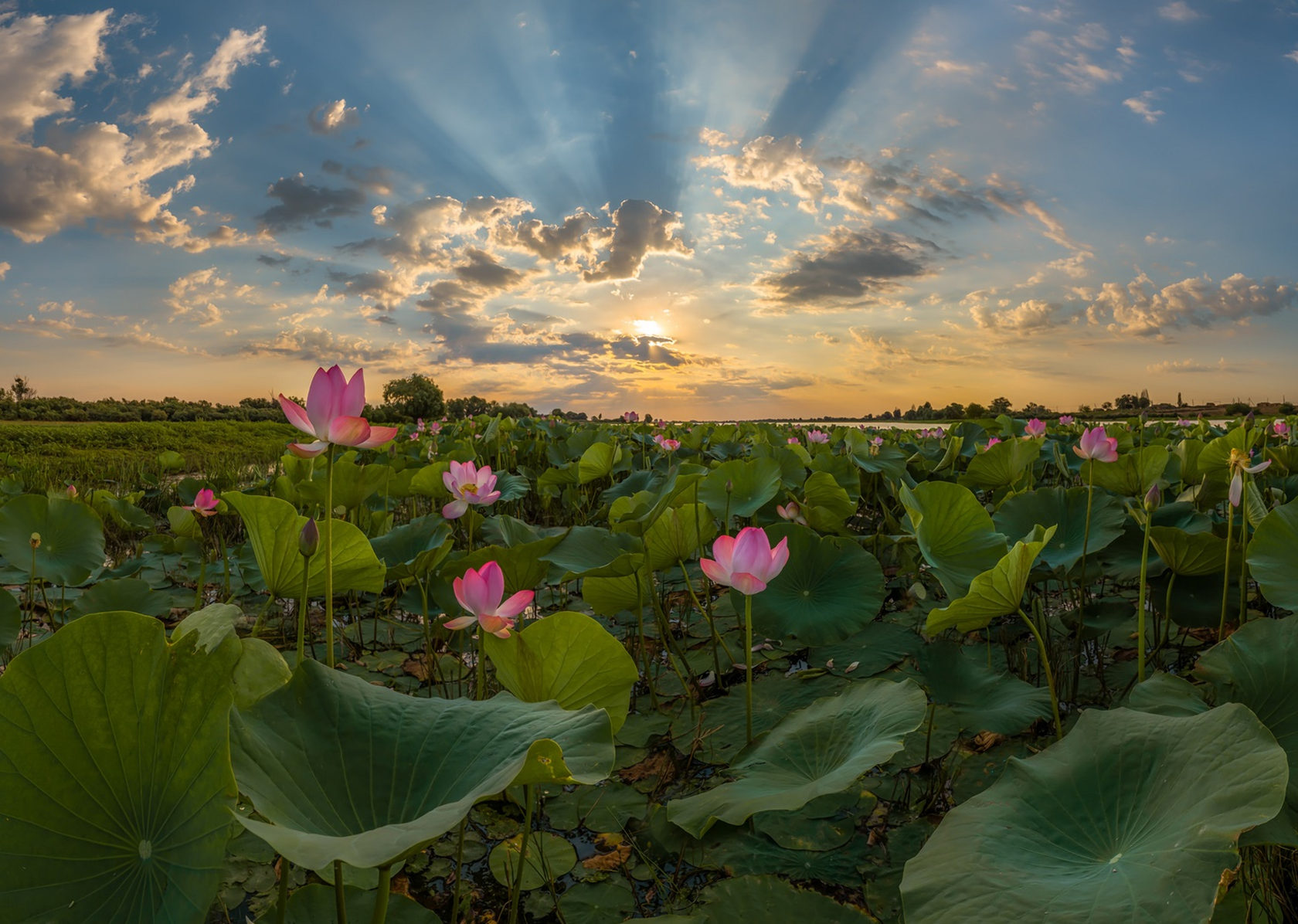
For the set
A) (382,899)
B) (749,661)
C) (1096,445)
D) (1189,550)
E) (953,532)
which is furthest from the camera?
(1096,445)

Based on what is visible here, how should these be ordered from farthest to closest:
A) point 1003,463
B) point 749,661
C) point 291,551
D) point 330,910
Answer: point 1003,463 < point 291,551 < point 749,661 < point 330,910

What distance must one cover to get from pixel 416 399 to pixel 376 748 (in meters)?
22.6

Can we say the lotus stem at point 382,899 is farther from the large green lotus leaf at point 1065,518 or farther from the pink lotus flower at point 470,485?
the large green lotus leaf at point 1065,518

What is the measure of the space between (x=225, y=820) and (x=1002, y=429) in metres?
5.89

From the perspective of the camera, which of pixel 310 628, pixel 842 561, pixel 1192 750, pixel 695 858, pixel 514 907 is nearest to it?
pixel 1192 750

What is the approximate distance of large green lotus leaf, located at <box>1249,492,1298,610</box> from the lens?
1.50 m

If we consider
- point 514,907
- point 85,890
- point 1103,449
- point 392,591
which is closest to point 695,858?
point 514,907

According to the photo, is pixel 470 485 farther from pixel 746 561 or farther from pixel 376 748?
pixel 376 748

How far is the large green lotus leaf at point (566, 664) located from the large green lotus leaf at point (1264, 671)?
107cm

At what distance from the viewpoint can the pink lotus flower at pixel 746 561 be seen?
127cm

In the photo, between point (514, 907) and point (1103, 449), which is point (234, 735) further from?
point (1103, 449)

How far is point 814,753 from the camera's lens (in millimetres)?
1238

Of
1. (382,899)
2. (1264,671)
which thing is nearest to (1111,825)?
(1264,671)

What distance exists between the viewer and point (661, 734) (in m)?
1.85
